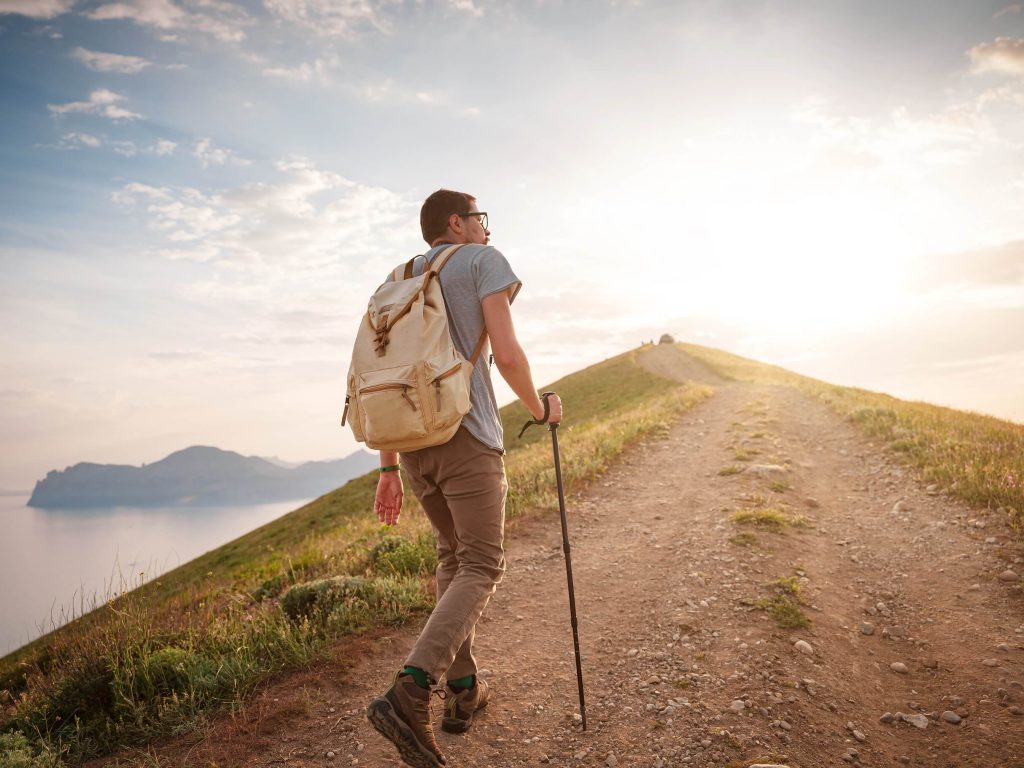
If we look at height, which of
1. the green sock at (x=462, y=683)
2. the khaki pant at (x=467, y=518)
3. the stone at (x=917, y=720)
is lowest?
the stone at (x=917, y=720)

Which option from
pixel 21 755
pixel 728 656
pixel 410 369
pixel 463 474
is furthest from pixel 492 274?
pixel 21 755

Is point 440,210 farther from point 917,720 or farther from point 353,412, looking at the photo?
point 917,720

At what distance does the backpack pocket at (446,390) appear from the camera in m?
3.07

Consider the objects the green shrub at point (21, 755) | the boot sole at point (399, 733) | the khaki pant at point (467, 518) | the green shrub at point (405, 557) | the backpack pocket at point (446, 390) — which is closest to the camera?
the boot sole at point (399, 733)

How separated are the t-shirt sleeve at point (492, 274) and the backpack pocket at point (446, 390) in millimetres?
462

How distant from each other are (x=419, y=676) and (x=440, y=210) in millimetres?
2822

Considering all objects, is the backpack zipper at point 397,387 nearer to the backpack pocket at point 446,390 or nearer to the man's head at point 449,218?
the backpack pocket at point 446,390

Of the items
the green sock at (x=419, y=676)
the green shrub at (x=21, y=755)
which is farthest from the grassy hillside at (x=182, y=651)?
the green sock at (x=419, y=676)

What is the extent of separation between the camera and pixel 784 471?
10711 millimetres

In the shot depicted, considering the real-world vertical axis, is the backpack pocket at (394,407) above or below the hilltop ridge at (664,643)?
above

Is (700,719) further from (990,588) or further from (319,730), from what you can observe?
(990,588)

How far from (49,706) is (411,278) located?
15.0ft

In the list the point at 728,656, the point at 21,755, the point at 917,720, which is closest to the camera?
the point at 21,755

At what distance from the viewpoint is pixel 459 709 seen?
386cm
